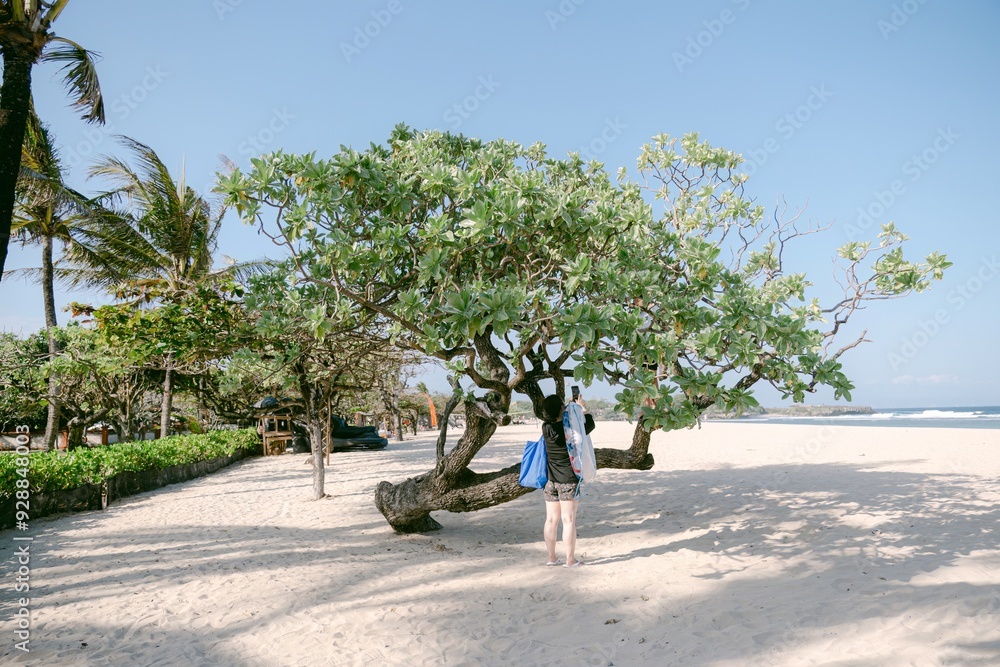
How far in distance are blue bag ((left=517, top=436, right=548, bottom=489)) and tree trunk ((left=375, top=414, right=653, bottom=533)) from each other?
0.68m

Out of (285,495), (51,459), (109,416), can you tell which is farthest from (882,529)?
(109,416)

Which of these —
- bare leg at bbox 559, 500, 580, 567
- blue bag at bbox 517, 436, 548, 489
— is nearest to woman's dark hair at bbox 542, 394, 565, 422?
blue bag at bbox 517, 436, 548, 489

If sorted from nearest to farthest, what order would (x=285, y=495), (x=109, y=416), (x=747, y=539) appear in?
(x=747, y=539) → (x=285, y=495) → (x=109, y=416)

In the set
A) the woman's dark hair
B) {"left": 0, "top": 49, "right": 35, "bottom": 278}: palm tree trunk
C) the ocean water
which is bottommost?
the ocean water

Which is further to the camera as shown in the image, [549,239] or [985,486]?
[985,486]

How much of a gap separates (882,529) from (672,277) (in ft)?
13.2

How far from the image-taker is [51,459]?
31.8 ft

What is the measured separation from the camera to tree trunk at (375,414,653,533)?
277 inches

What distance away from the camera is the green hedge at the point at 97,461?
29.0 ft

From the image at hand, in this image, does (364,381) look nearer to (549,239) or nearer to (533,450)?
(533,450)

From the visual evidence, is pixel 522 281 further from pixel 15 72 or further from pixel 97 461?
pixel 97 461

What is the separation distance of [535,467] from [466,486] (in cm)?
151

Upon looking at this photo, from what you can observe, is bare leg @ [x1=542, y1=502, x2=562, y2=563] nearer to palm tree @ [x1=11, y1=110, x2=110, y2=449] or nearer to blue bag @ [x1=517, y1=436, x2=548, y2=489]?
blue bag @ [x1=517, y1=436, x2=548, y2=489]

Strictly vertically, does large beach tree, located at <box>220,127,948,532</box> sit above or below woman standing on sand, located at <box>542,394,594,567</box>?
above
